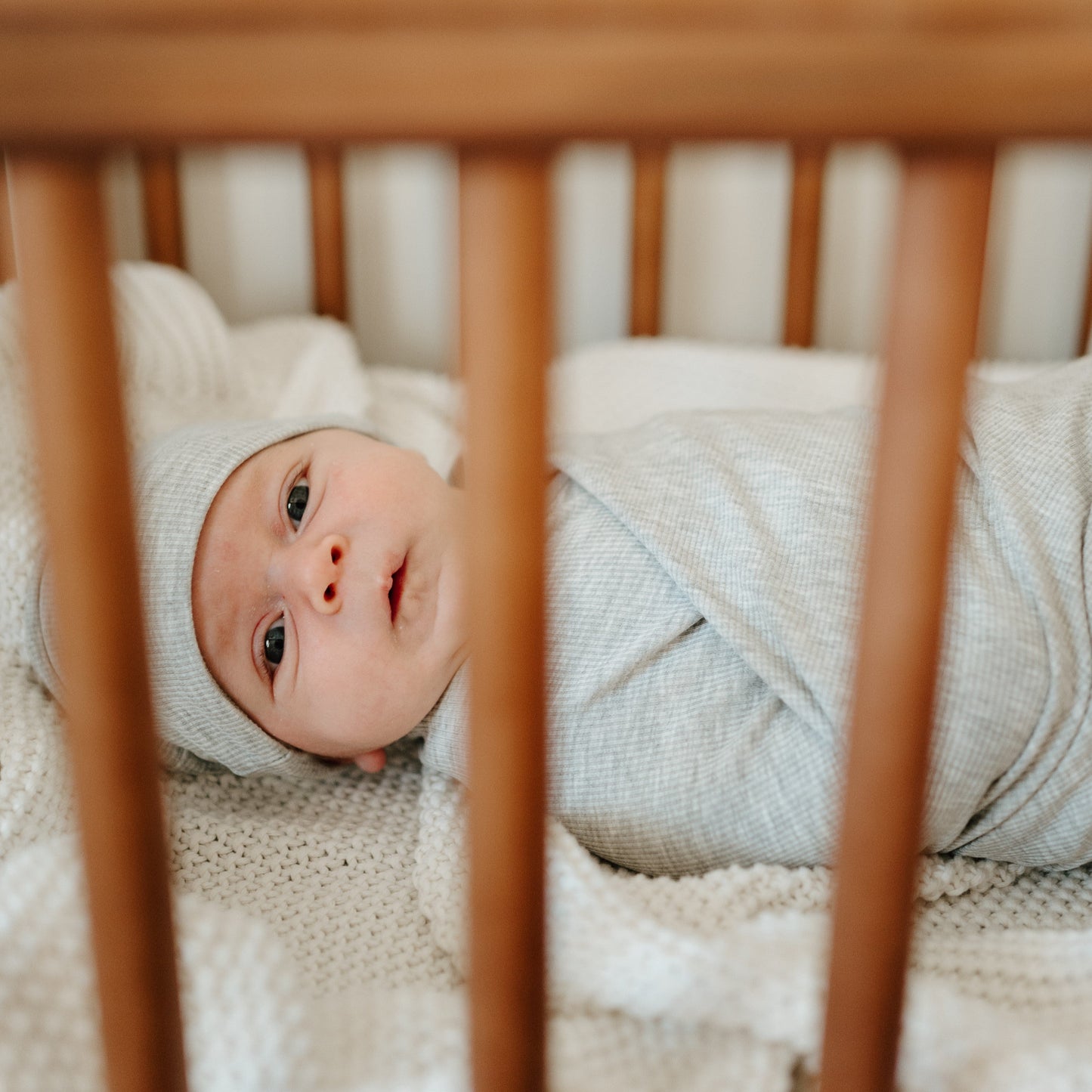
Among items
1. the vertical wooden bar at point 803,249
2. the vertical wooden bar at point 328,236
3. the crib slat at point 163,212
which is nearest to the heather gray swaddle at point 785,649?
the vertical wooden bar at point 803,249

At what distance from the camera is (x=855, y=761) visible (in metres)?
0.33

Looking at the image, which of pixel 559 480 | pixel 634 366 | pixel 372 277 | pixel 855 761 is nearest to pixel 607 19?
pixel 855 761

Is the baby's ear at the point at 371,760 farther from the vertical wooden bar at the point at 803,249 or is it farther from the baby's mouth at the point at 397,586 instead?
the vertical wooden bar at the point at 803,249

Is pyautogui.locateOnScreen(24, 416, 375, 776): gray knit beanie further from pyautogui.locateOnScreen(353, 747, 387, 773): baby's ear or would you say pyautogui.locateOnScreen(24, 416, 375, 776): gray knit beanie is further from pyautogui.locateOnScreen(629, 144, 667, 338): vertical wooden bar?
pyautogui.locateOnScreen(629, 144, 667, 338): vertical wooden bar

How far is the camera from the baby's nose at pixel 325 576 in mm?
665

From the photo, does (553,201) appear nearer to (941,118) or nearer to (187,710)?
(941,118)

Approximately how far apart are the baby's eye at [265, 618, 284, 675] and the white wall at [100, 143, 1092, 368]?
0.60 m

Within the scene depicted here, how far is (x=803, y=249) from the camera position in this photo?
1.13m

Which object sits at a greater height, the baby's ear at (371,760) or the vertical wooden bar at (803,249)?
the vertical wooden bar at (803,249)

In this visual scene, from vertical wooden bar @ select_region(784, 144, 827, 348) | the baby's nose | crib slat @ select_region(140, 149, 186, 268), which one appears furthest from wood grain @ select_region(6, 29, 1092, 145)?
crib slat @ select_region(140, 149, 186, 268)

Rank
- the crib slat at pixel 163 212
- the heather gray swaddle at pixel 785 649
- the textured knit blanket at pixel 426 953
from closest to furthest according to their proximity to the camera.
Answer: the textured knit blanket at pixel 426 953
the heather gray swaddle at pixel 785 649
the crib slat at pixel 163 212

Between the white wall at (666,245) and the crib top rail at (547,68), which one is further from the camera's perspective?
the white wall at (666,245)

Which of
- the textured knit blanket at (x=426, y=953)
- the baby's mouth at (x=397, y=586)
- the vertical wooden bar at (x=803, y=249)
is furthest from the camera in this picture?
the vertical wooden bar at (x=803, y=249)

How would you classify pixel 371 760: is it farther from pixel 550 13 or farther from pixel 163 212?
pixel 163 212
